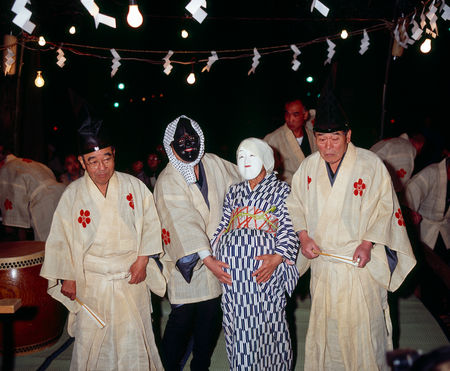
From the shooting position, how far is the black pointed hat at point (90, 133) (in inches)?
110

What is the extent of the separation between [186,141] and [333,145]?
114 centimetres

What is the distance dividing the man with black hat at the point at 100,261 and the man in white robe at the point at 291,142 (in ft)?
8.83

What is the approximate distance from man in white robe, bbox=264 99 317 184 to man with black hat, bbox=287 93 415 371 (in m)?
2.39

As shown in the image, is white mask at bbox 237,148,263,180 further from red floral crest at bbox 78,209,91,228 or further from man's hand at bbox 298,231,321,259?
red floral crest at bbox 78,209,91,228

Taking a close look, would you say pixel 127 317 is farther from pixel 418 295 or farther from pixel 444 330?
pixel 418 295

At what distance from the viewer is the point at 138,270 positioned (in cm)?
295

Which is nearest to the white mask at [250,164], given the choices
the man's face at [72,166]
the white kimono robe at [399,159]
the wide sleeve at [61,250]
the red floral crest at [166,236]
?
the red floral crest at [166,236]

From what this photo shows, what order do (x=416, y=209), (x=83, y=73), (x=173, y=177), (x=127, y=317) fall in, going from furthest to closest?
(x=83, y=73)
(x=416, y=209)
(x=173, y=177)
(x=127, y=317)

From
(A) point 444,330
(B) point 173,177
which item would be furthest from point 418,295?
(B) point 173,177

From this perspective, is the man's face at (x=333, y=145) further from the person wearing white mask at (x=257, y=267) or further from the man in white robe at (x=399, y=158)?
the man in white robe at (x=399, y=158)

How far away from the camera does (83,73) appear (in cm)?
1237

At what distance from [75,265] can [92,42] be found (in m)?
10.5

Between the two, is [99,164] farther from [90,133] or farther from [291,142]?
[291,142]

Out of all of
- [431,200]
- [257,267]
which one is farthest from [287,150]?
[257,267]
